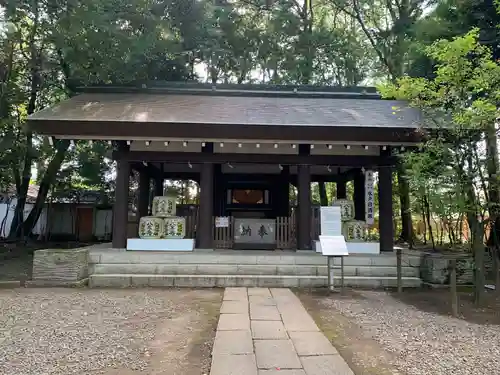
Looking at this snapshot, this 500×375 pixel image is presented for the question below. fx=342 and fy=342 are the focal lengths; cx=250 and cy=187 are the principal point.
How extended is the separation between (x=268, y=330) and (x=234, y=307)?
103 cm

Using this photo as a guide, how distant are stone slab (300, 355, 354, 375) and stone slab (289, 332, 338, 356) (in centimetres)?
11

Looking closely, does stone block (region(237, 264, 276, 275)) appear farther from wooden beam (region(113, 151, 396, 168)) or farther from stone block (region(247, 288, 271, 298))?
A: wooden beam (region(113, 151, 396, 168))

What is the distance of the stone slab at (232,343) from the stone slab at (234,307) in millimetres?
843

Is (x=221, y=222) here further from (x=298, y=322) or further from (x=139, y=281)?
(x=298, y=322)

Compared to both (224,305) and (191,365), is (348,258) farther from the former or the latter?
(191,365)

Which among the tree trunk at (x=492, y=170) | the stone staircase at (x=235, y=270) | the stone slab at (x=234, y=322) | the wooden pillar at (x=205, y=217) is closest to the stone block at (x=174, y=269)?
the stone staircase at (x=235, y=270)

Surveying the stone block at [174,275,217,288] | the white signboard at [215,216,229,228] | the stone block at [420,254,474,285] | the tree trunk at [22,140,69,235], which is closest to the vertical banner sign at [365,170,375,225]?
the stone block at [420,254,474,285]

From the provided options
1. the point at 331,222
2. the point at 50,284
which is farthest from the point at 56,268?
the point at 331,222

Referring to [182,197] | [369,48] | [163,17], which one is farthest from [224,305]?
[369,48]

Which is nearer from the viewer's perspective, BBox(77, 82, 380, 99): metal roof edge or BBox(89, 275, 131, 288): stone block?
BBox(89, 275, 131, 288): stone block

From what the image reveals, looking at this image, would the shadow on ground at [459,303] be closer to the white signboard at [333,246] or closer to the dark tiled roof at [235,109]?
the white signboard at [333,246]

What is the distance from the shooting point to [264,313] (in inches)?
180

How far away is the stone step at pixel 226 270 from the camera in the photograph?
6.61 m

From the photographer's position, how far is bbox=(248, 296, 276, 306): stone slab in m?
5.10
